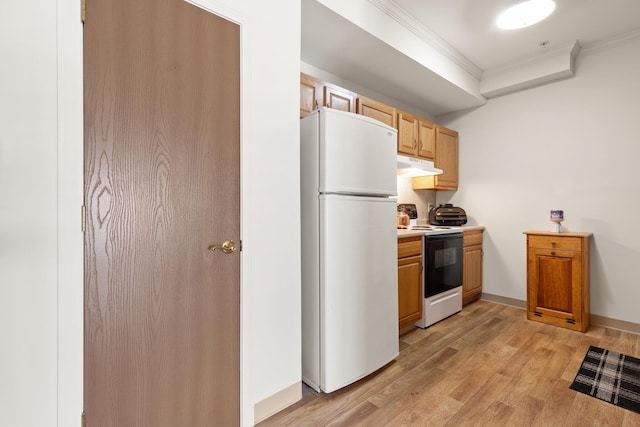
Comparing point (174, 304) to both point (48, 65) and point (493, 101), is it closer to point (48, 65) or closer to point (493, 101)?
point (48, 65)

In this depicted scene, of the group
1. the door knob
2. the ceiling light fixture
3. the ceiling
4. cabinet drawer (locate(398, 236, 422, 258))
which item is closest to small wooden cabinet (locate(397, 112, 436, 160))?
the ceiling

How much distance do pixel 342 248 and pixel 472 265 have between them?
95.1 inches

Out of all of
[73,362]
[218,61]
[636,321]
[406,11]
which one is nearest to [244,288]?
[73,362]

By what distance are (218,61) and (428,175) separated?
9.45 feet

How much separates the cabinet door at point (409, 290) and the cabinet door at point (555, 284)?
49.1 inches

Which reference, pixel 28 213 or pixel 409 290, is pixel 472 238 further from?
pixel 28 213

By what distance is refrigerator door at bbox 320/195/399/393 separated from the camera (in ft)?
5.82

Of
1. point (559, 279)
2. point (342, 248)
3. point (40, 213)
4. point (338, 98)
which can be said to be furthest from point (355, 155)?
point (559, 279)

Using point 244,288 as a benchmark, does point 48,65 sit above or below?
above

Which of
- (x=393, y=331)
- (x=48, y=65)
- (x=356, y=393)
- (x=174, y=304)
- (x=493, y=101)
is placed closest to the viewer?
(x=48, y=65)

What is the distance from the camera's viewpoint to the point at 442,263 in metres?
2.99

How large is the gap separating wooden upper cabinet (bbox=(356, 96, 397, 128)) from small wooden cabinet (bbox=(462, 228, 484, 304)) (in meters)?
1.57

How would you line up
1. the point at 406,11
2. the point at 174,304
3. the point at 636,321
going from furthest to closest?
the point at 636,321 → the point at 406,11 → the point at 174,304

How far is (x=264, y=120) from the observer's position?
1611 millimetres
